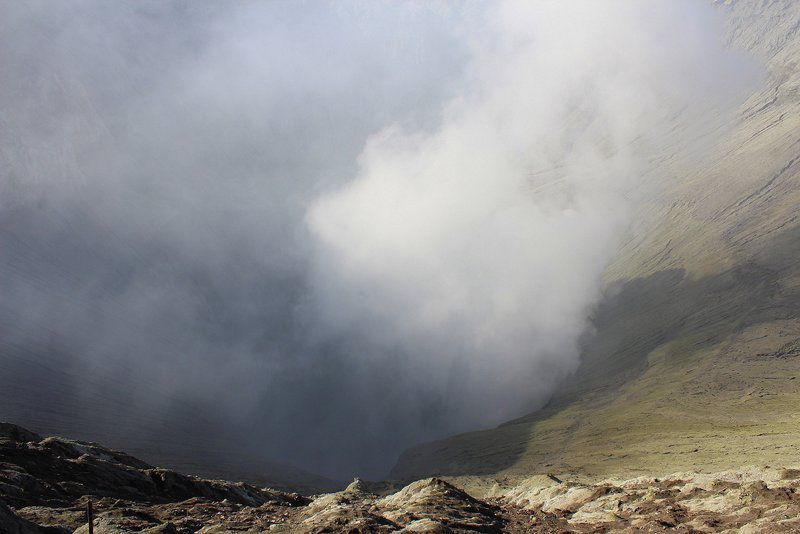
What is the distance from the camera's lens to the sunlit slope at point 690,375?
284 feet

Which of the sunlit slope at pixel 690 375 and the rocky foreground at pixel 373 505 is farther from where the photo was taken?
the sunlit slope at pixel 690 375

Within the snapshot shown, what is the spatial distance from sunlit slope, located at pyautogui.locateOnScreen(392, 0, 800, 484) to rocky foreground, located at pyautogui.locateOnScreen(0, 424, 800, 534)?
35.8 m

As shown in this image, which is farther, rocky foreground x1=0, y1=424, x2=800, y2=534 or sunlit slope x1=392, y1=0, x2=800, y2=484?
sunlit slope x1=392, y1=0, x2=800, y2=484

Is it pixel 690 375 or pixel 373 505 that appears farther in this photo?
pixel 690 375

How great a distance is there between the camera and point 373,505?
39844 mm

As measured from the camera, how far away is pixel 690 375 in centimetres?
12144

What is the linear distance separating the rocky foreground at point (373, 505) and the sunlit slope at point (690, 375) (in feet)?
117

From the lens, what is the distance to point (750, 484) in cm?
3431

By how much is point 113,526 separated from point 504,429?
116058 millimetres

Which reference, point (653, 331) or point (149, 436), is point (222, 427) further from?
point (653, 331)

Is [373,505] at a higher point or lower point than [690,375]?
lower

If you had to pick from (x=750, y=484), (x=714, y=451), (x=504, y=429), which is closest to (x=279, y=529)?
(x=750, y=484)

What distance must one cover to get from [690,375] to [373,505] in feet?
339

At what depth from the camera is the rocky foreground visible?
30578 mm
